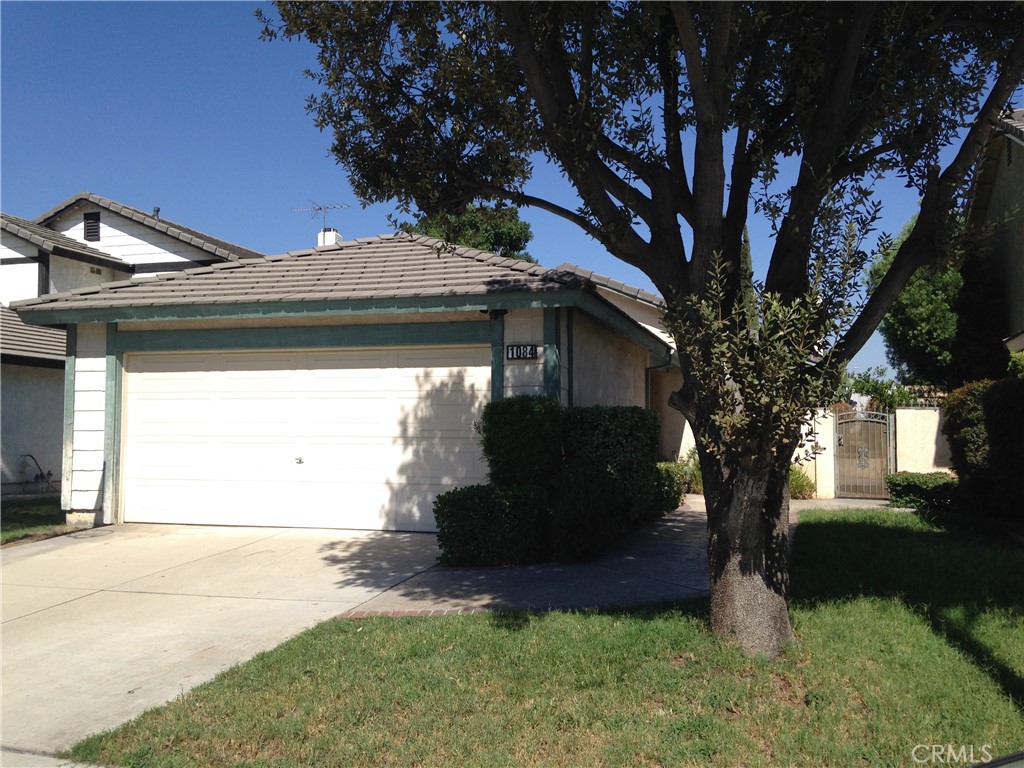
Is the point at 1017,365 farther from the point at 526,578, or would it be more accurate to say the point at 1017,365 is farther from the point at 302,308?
the point at 302,308

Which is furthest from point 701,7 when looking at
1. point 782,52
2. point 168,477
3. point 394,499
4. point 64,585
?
point 168,477

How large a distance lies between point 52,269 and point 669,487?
48.9ft

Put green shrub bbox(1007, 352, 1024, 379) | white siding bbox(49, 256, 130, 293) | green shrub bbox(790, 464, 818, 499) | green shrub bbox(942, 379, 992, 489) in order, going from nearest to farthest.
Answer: green shrub bbox(942, 379, 992, 489), green shrub bbox(1007, 352, 1024, 379), green shrub bbox(790, 464, 818, 499), white siding bbox(49, 256, 130, 293)

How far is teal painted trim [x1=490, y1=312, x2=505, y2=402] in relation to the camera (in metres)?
9.90

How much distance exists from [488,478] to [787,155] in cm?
494

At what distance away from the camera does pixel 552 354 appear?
31.7 ft

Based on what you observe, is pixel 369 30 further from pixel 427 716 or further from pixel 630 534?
pixel 630 534

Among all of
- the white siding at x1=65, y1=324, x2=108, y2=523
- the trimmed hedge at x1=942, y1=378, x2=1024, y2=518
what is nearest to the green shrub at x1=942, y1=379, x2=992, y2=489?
the trimmed hedge at x1=942, y1=378, x2=1024, y2=518

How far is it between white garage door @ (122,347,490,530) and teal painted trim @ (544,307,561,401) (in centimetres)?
90

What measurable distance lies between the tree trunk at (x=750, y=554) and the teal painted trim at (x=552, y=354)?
13.8ft

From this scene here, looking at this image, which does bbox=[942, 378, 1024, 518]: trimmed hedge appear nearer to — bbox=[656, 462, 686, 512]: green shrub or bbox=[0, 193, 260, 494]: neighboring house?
bbox=[656, 462, 686, 512]: green shrub

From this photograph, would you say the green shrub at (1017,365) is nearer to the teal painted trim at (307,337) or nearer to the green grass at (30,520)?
the teal painted trim at (307,337)

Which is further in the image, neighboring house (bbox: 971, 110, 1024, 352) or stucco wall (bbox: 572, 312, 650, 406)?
neighboring house (bbox: 971, 110, 1024, 352)

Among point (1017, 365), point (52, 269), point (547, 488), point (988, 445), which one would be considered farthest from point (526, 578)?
point (52, 269)
